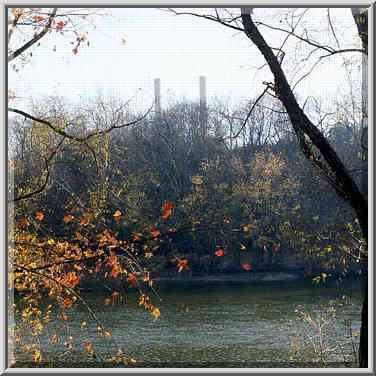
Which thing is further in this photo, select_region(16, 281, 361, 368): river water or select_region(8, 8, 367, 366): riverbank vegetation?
select_region(16, 281, 361, 368): river water

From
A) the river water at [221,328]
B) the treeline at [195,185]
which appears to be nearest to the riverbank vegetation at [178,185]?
the treeline at [195,185]

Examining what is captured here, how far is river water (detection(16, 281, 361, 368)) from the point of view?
21.4 feet

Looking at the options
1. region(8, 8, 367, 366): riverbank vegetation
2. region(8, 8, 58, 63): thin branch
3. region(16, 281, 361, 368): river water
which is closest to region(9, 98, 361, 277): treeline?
region(8, 8, 367, 366): riverbank vegetation

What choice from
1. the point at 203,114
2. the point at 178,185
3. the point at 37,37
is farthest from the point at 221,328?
the point at 37,37

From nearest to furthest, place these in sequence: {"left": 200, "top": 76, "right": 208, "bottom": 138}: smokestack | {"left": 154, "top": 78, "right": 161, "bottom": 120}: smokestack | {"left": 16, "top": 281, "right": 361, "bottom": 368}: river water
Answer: {"left": 16, "top": 281, "right": 361, "bottom": 368}: river water, {"left": 154, "top": 78, "right": 161, "bottom": 120}: smokestack, {"left": 200, "top": 76, "right": 208, "bottom": 138}: smokestack

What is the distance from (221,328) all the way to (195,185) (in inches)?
81.7

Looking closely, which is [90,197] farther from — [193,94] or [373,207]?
[373,207]

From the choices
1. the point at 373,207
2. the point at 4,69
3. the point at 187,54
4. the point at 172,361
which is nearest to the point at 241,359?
the point at 172,361

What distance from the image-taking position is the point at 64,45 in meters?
6.30

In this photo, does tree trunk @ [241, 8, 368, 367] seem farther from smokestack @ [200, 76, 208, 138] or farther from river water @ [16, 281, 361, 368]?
smokestack @ [200, 76, 208, 138]

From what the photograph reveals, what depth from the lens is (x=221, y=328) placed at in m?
7.74

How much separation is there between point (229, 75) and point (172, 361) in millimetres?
3216

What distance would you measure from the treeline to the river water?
16.9 inches

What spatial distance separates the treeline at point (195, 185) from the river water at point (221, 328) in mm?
430
